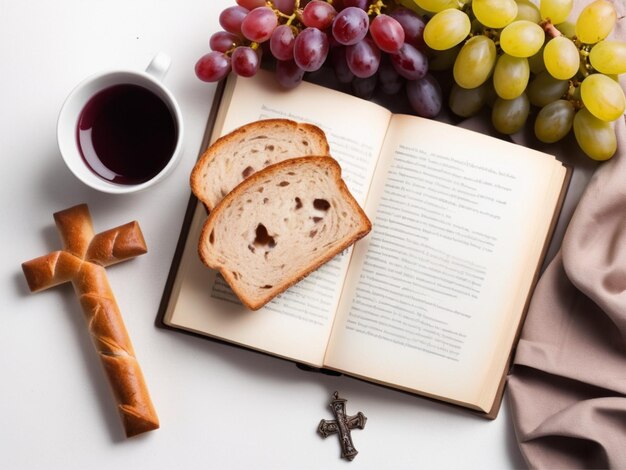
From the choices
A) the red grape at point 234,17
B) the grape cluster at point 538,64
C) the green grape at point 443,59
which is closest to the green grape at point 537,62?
the grape cluster at point 538,64

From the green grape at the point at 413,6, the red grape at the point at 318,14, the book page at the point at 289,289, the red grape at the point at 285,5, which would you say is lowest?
the book page at the point at 289,289

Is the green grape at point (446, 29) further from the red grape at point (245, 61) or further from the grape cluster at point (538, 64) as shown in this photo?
the red grape at point (245, 61)

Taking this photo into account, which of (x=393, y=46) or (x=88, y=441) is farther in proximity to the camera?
(x=88, y=441)

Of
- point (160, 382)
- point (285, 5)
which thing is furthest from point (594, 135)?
point (160, 382)

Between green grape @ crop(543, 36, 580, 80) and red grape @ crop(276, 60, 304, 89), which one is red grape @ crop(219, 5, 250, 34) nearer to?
red grape @ crop(276, 60, 304, 89)

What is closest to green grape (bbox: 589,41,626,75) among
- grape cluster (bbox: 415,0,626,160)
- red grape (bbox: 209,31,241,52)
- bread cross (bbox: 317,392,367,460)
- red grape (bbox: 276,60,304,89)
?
grape cluster (bbox: 415,0,626,160)

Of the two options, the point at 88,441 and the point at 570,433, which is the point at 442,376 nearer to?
the point at 570,433

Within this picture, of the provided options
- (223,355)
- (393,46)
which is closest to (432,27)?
(393,46)
